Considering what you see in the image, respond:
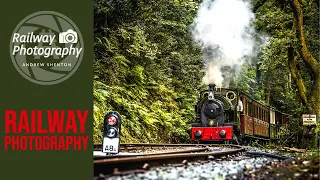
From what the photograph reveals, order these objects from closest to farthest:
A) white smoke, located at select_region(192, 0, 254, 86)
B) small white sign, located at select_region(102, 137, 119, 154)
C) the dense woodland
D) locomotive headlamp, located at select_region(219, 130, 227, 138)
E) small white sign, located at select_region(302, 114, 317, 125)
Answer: small white sign, located at select_region(102, 137, 119, 154) < small white sign, located at select_region(302, 114, 317, 125) < the dense woodland < locomotive headlamp, located at select_region(219, 130, 227, 138) < white smoke, located at select_region(192, 0, 254, 86)

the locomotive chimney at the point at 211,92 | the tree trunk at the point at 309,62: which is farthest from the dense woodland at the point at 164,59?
the locomotive chimney at the point at 211,92

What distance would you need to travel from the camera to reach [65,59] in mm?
4895

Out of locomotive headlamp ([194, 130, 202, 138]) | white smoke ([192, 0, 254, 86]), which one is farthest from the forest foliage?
locomotive headlamp ([194, 130, 202, 138])

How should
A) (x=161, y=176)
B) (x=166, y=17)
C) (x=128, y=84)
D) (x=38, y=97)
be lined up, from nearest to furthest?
1. (x=161, y=176)
2. (x=38, y=97)
3. (x=128, y=84)
4. (x=166, y=17)

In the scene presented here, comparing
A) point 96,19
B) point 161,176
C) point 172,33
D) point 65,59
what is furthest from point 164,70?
point 161,176

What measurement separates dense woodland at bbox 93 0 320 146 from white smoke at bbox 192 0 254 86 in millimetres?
448

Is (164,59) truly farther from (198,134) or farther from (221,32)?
(198,134)

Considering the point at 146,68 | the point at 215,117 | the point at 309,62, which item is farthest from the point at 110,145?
the point at 146,68

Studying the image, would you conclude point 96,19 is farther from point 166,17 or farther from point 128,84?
point 166,17

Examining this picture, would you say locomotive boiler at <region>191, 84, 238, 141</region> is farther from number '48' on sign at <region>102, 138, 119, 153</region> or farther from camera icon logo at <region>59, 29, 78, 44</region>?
camera icon logo at <region>59, 29, 78, 44</region>

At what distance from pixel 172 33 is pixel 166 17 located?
1324 mm

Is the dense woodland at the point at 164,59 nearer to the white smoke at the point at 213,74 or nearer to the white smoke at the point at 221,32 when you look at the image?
the white smoke at the point at 221,32

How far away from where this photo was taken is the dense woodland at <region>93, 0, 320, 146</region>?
38.5ft

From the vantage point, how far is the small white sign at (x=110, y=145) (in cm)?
549
